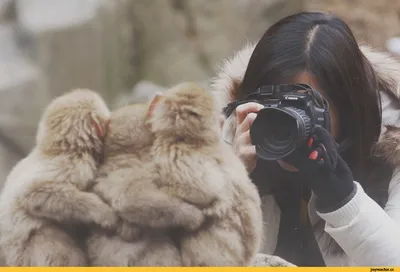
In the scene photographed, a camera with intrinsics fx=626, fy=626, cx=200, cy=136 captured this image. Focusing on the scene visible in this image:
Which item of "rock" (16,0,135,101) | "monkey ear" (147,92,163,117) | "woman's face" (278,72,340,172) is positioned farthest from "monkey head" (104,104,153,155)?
"woman's face" (278,72,340,172)

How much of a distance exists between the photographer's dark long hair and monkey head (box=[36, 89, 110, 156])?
10.6 inches

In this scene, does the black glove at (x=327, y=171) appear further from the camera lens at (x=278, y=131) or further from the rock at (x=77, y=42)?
the rock at (x=77, y=42)

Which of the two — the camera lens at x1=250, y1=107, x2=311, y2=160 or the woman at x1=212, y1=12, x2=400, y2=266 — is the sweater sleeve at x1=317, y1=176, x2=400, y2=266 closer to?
the woman at x1=212, y1=12, x2=400, y2=266

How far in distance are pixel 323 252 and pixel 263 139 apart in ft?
0.88

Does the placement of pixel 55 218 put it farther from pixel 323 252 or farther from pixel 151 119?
pixel 323 252

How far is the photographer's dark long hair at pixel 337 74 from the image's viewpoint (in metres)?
1.08

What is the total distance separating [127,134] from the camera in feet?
3.26

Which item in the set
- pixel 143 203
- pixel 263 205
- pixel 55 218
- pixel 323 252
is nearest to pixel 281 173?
pixel 263 205

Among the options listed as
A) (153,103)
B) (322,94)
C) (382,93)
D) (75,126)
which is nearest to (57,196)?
(75,126)

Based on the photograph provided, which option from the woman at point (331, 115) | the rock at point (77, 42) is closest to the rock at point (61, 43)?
the rock at point (77, 42)

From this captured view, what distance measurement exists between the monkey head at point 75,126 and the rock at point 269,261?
13.1 inches

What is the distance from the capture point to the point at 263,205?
3.59ft

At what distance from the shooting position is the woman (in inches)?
41.7

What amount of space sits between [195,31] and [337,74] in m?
0.29
